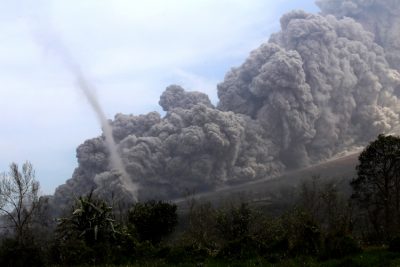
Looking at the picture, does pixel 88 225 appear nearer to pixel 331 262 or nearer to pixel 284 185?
pixel 331 262

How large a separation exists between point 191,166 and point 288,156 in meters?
33.2

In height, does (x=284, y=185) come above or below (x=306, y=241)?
above

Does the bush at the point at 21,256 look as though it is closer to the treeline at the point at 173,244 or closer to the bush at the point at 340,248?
the treeline at the point at 173,244

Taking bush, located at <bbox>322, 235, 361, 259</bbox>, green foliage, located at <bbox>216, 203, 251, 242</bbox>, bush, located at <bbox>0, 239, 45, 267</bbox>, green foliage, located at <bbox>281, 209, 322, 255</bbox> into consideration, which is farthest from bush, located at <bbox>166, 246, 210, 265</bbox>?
green foliage, located at <bbox>216, 203, 251, 242</bbox>

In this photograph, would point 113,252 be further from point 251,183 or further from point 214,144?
point 251,183

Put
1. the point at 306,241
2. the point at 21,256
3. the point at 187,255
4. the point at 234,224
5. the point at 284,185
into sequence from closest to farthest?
the point at 306,241 < the point at 187,255 < the point at 21,256 < the point at 234,224 < the point at 284,185

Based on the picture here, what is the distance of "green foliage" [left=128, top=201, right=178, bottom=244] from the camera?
34.5 metres

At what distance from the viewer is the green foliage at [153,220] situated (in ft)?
113

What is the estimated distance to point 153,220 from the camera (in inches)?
1369

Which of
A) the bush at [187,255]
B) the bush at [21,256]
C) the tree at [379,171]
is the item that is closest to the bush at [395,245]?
the bush at [187,255]

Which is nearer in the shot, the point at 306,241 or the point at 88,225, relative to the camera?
the point at 306,241

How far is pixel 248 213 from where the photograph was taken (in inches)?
1337

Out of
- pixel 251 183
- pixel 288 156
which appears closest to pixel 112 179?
pixel 251 183

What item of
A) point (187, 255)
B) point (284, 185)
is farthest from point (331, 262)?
point (284, 185)
